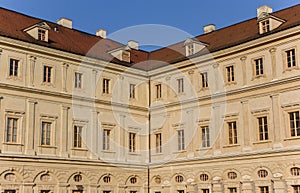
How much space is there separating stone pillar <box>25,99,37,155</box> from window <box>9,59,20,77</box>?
6.00 ft

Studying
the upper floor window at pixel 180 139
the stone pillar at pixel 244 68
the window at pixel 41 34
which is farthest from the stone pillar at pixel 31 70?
the stone pillar at pixel 244 68

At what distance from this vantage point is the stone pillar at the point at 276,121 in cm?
2669

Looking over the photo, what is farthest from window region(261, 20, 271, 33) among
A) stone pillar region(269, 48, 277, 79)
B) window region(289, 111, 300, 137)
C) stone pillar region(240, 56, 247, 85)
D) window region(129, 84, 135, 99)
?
window region(129, 84, 135, 99)

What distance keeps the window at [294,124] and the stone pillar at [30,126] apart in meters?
15.1

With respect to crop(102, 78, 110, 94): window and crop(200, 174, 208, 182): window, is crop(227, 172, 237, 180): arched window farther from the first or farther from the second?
crop(102, 78, 110, 94): window

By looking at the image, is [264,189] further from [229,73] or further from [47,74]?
[47,74]

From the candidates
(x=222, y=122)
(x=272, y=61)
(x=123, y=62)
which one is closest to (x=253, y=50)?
(x=272, y=61)

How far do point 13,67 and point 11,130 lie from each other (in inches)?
150

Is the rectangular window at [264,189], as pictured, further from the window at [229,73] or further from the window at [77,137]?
the window at [77,137]

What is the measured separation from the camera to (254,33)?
30.2 metres

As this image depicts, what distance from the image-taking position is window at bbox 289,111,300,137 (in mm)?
26000

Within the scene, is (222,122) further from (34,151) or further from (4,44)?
(4,44)

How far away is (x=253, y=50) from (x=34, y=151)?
14.8 meters

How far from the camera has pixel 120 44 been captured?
39.1 meters
